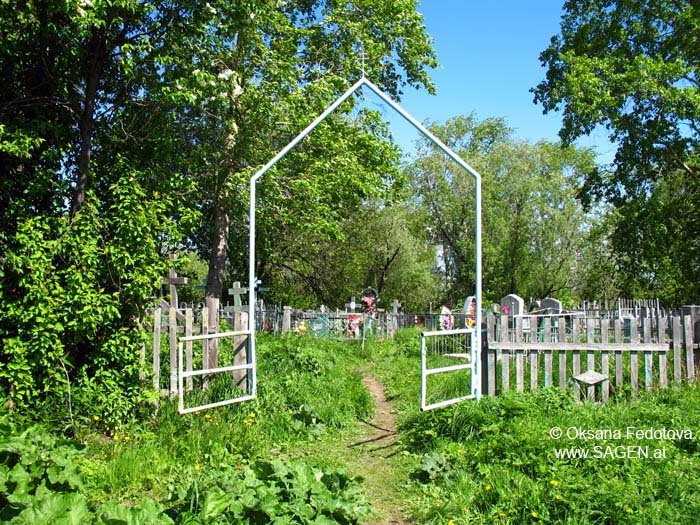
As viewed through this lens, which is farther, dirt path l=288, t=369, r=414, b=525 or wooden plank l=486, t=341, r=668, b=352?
wooden plank l=486, t=341, r=668, b=352

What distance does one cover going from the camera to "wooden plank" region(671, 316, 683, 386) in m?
8.05

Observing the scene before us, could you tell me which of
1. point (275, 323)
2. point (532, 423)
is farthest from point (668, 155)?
point (532, 423)

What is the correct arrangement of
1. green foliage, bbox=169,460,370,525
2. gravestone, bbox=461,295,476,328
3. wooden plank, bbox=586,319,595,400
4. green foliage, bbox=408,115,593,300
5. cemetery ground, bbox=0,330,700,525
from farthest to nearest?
1. green foliage, bbox=408,115,593,300
2. gravestone, bbox=461,295,476,328
3. wooden plank, bbox=586,319,595,400
4. cemetery ground, bbox=0,330,700,525
5. green foliage, bbox=169,460,370,525

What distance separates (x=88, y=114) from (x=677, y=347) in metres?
8.18

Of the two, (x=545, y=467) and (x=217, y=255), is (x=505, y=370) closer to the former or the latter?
(x=545, y=467)

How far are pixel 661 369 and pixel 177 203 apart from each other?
264 inches

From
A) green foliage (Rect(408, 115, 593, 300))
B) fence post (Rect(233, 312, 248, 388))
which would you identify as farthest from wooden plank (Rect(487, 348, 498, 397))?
green foliage (Rect(408, 115, 593, 300))

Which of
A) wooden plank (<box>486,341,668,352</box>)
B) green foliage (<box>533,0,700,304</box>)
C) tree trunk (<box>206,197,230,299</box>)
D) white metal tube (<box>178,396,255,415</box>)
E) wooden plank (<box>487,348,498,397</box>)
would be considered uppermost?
green foliage (<box>533,0,700,304</box>)

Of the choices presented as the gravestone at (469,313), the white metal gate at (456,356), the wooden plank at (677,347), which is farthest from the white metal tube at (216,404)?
the gravestone at (469,313)

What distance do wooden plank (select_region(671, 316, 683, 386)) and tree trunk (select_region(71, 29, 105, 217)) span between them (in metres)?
7.79

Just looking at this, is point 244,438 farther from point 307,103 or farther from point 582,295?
point 582,295

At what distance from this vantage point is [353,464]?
6.48 meters

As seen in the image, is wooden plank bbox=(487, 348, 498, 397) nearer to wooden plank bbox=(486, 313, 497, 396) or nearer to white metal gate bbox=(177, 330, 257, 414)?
wooden plank bbox=(486, 313, 497, 396)

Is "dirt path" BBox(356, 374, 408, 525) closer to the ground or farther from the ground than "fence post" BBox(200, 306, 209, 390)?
closer to the ground
